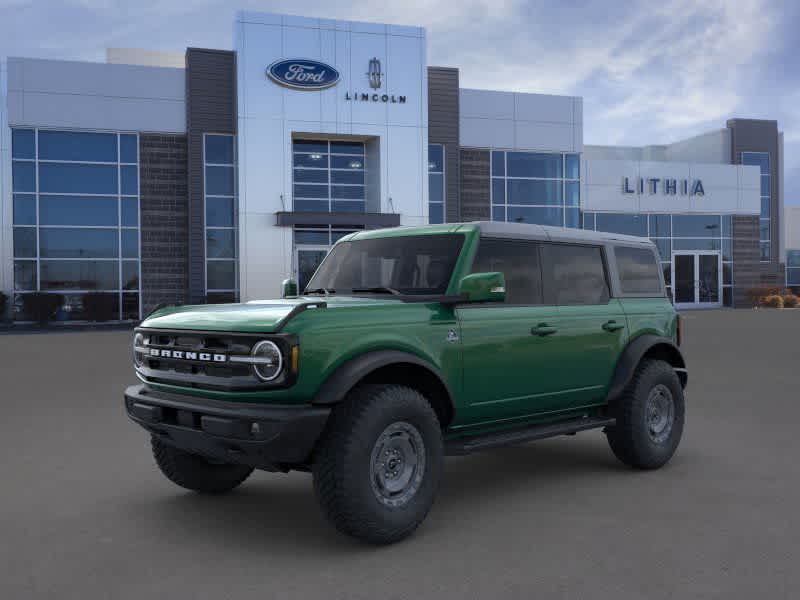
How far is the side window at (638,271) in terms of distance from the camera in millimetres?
6730

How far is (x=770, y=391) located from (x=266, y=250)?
20949 mm

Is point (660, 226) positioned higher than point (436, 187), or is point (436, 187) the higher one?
point (436, 187)

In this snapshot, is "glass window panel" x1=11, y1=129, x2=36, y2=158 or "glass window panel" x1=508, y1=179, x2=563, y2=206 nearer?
"glass window panel" x1=11, y1=129, x2=36, y2=158

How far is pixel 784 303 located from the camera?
4069 centimetres

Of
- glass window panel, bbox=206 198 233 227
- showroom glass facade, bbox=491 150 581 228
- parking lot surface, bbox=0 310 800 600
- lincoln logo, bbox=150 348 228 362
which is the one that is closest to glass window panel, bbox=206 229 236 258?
glass window panel, bbox=206 198 233 227

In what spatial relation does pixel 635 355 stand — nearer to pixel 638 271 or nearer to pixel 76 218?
pixel 638 271

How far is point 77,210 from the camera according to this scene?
1126 inches

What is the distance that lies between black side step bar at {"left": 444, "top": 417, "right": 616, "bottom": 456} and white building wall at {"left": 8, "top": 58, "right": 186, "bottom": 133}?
86.2 feet

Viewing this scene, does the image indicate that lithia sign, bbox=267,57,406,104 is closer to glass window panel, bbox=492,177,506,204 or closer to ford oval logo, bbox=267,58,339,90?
ford oval logo, bbox=267,58,339,90

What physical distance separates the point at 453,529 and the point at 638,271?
3192 mm

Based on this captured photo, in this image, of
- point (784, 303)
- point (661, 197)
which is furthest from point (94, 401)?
point (784, 303)

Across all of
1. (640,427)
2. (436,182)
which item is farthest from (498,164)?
(640,427)

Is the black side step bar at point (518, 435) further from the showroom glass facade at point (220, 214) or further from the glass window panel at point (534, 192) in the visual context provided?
the glass window panel at point (534, 192)

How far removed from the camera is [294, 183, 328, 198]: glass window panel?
97.9 feet
